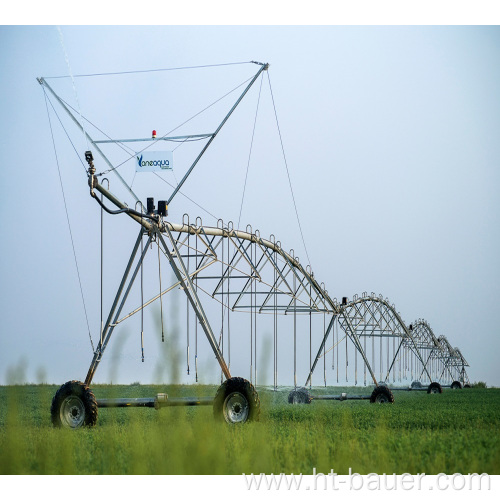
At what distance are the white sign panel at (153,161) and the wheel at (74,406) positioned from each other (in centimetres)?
433

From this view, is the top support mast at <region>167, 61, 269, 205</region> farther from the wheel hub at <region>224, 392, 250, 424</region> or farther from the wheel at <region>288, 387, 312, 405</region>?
the wheel at <region>288, 387, 312, 405</region>

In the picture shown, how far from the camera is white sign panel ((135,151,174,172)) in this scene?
1631 centimetres

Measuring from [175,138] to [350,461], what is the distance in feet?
30.2

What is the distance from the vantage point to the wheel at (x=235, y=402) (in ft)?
53.0

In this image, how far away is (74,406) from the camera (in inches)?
646

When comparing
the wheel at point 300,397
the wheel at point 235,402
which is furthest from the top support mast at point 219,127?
the wheel at point 300,397

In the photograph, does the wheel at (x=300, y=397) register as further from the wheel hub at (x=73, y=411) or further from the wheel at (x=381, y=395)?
the wheel hub at (x=73, y=411)

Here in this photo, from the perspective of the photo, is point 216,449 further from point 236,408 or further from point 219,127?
point 219,127

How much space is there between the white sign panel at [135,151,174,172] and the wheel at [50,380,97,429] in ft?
14.2
